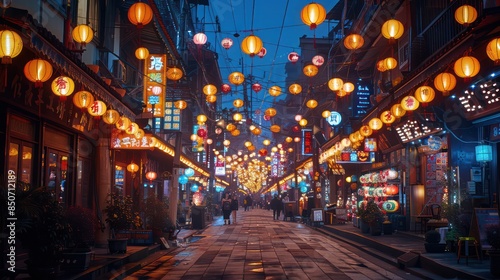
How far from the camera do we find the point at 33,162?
1569 cm

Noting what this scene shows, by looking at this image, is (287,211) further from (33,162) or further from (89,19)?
(33,162)

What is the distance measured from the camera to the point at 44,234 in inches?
403

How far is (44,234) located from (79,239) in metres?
2.96

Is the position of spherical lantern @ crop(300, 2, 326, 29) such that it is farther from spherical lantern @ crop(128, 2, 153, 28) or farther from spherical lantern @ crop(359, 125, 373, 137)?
spherical lantern @ crop(359, 125, 373, 137)

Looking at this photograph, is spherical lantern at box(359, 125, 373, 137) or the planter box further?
spherical lantern at box(359, 125, 373, 137)

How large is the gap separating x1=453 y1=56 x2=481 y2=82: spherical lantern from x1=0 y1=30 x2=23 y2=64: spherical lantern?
987cm

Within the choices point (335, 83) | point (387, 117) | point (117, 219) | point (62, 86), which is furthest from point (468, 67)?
point (335, 83)

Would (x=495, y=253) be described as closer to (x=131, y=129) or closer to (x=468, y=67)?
(x=468, y=67)

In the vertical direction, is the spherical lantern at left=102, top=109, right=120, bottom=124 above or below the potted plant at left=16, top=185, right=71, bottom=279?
above

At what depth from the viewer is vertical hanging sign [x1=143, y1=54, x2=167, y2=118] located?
25.0 metres

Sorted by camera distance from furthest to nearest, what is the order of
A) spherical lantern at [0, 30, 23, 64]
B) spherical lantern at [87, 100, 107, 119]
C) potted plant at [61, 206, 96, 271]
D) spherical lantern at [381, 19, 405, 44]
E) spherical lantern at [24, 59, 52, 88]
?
spherical lantern at [381, 19, 405, 44] < spherical lantern at [87, 100, 107, 119] < potted plant at [61, 206, 96, 271] < spherical lantern at [24, 59, 52, 88] < spherical lantern at [0, 30, 23, 64]

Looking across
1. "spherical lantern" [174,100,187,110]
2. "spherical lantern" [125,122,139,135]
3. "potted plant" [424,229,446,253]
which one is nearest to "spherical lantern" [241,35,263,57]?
"spherical lantern" [125,122,139,135]

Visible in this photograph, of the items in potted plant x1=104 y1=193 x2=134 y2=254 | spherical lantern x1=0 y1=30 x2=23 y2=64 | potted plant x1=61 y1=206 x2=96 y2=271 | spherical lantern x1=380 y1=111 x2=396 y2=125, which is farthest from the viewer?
spherical lantern x1=380 y1=111 x2=396 y2=125

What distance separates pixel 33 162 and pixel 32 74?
4364 millimetres
